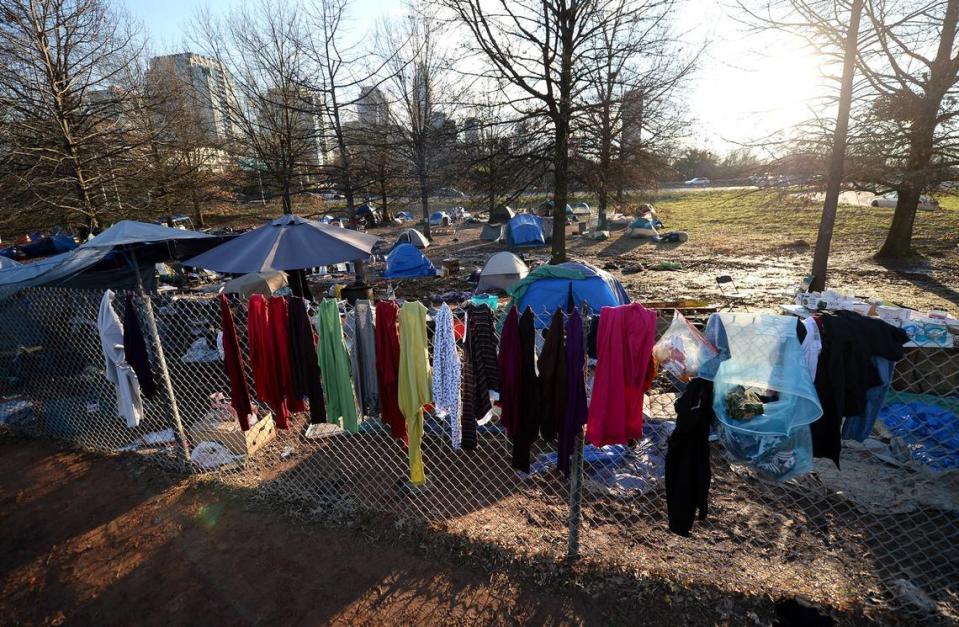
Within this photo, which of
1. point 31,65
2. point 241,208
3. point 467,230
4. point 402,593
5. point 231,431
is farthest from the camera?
point 241,208

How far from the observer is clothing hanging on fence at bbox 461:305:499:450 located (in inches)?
117

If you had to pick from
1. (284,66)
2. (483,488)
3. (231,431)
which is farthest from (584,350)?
(284,66)

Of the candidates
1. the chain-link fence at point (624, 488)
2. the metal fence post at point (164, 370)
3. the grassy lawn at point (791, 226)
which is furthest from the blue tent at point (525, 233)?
the metal fence post at point (164, 370)

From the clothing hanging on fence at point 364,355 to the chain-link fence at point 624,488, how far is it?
13 cm

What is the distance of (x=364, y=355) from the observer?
341 cm

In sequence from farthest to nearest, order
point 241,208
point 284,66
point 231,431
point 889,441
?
point 241,208, point 284,66, point 231,431, point 889,441

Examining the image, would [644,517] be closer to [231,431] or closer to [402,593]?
[402,593]

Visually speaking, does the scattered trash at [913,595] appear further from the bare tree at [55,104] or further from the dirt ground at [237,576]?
the bare tree at [55,104]

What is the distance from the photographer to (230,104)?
17.6 m

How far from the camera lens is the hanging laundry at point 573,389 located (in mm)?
2711

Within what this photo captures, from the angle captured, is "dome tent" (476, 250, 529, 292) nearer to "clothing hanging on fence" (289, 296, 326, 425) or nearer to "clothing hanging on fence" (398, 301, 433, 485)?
"clothing hanging on fence" (289, 296, 326, 425)

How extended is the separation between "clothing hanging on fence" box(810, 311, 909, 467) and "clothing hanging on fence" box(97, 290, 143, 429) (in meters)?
5.53

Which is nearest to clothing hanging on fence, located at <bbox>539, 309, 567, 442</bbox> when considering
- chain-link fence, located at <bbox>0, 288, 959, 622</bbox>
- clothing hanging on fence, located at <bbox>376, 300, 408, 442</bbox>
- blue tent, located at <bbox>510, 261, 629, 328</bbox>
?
chain-link fence, located at <bbox>0, 288, 959, 622</bbox>

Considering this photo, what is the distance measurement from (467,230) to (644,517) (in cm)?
2720
